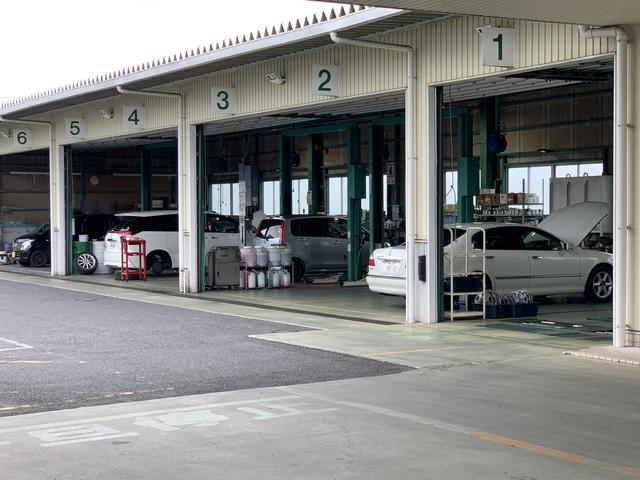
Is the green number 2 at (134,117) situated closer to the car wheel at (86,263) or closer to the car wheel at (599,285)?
the car wheel at (86,263)

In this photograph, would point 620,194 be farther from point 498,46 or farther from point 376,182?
point 376,182

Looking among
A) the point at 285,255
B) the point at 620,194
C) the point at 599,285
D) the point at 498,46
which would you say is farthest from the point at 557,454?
the point at 285,255

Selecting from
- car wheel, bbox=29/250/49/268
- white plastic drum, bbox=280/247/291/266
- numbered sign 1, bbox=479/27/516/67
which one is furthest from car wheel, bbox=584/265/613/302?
car wheel, bbox=29/250/49/268

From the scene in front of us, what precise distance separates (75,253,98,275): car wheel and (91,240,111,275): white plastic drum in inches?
5.9

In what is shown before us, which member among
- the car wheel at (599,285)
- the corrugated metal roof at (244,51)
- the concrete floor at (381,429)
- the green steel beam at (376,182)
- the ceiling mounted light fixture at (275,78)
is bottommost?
the concrete floor at (381,429)

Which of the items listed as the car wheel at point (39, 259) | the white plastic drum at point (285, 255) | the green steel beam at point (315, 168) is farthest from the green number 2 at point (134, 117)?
the green steel beam at point (315, 168)

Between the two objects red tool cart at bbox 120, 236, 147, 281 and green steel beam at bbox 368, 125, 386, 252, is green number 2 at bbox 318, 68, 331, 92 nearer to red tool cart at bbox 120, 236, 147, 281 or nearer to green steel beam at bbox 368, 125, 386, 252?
green steel beam at bbox 368, 125, 386, 252

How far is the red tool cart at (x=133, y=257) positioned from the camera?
2336 cm

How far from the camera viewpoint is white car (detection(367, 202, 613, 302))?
16.2 meters

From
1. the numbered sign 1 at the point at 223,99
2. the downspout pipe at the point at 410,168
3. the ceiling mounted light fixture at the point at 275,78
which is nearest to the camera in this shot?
the downspout pipe at the point at 410,168

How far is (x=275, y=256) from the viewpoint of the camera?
71.2ft

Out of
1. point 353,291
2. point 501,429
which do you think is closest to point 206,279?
point 353,291

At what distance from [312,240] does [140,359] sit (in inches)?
495

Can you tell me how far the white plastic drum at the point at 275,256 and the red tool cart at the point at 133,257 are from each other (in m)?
3.66
